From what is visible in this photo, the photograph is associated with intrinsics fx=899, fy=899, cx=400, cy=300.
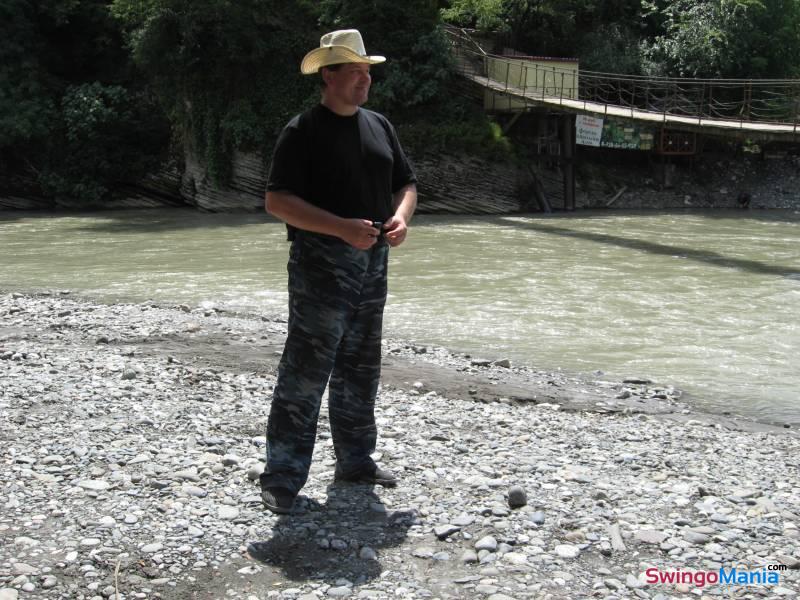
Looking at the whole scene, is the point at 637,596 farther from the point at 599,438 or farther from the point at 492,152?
the point at 492,152

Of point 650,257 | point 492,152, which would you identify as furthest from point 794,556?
point 492,152

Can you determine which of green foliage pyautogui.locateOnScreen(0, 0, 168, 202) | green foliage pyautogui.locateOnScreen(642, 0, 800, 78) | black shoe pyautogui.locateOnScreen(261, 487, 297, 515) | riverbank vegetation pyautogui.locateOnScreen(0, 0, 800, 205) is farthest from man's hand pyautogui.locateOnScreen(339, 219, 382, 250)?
green foliage pyautogui.locateOnScreen(642, 0, 800, 78)

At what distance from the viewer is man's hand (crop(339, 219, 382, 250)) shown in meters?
3.66

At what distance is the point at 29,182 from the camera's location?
25.8 metres

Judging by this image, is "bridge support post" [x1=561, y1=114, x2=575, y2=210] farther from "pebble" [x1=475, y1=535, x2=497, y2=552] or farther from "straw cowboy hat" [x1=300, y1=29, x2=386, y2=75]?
"pebble" [x1=475, y1=535, x2=497, y2=552]

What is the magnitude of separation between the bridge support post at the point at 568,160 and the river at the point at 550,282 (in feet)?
7.76

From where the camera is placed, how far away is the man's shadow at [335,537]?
346 centimetres

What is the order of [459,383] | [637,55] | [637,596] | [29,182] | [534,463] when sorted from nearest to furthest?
Answer: [637,596] → [534,463] → [459,383] → [29,182] → [637,55]

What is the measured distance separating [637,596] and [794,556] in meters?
0.77

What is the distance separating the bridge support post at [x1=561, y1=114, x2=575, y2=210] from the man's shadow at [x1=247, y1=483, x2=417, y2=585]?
2127 cm

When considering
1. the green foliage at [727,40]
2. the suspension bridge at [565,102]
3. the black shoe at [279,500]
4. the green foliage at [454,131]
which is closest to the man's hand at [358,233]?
the black shoe at [279,500]

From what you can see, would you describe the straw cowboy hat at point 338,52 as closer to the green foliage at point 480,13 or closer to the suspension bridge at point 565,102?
the suspension bridge at point 565,102

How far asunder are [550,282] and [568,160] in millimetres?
12329

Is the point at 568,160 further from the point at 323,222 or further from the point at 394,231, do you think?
the point at 323,222
